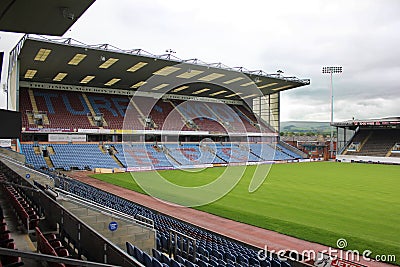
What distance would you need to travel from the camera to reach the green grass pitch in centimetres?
1315

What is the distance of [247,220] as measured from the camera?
1566 cm

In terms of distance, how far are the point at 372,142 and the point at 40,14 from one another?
5799cm

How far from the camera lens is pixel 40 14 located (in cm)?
594

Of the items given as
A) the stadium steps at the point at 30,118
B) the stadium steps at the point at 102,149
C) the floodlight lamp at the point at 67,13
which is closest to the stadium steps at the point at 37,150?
the stadium steps at the point at 30,118

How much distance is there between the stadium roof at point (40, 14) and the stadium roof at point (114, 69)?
2287 centimetres

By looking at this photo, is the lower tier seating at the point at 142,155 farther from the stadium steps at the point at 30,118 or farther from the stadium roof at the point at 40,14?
the stadium roof at the point at 40,14

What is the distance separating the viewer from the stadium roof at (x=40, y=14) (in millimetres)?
5449

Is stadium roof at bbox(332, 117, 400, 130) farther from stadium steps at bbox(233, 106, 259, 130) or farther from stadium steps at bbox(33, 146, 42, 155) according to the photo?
stadium steps at bbox(33, 146, 42, 155)

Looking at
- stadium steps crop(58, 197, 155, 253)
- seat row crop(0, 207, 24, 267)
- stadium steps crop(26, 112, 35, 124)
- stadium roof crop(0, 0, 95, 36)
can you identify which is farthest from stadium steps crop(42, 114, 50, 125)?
stadium roof crop(0, 0, 95, 36)

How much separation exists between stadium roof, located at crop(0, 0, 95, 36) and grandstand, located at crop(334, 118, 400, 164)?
52599 mm

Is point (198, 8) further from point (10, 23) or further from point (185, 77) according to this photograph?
point (185, 77)

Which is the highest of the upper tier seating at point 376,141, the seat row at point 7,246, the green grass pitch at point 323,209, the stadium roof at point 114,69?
the stadium roof at point 114,69

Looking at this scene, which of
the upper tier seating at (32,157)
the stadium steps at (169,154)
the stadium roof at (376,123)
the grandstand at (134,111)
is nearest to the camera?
the upper tier seating at (32,157)

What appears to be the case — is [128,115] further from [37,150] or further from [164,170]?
[37,150]
